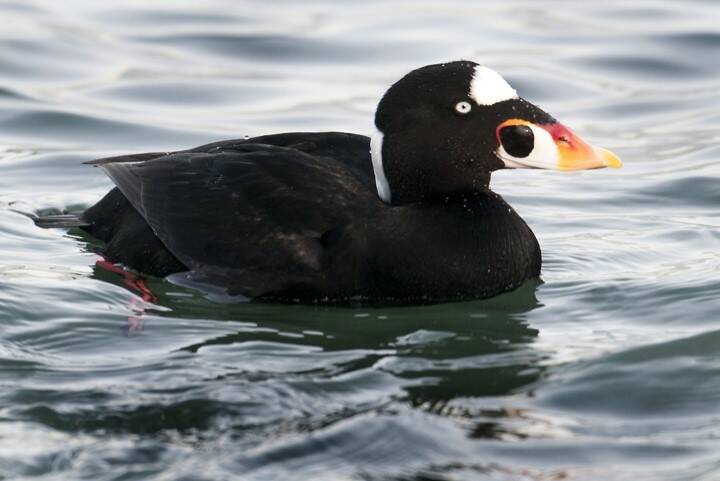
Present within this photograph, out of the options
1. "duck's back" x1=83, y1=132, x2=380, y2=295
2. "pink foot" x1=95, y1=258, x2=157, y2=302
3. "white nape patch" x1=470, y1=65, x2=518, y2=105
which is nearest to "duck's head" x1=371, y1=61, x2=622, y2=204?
"white nape patch" x1=470, y1=65, x2=518, y2=105

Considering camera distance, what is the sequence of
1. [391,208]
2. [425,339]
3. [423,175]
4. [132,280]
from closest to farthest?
1. [425,339]
2. [391,208]
3. [423,175]
4. [132,280]

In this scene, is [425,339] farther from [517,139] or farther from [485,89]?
[485,89]

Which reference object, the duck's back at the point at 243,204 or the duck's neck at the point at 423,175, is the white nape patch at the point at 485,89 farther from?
the duck's back at the point at 243,204

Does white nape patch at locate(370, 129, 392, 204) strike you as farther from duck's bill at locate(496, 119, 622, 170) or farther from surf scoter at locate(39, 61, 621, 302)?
duck's bill at locate(496, 119, 622, 170)

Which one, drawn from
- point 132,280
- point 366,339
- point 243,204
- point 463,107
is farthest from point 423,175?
point 132,280

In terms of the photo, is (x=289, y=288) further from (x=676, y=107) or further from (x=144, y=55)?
(x=144, y=55)

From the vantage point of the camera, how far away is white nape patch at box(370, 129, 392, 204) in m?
6.00

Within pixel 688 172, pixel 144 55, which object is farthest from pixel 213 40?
pixel 688 172

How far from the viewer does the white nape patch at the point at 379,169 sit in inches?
236

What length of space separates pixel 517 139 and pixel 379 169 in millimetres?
590

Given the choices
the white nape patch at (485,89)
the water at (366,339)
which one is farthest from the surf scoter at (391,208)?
the water at (366,339)

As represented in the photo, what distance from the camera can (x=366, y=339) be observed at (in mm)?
5438

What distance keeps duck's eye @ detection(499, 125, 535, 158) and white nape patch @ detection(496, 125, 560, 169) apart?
1 centimetres

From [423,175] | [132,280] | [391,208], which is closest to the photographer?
[391,208]
